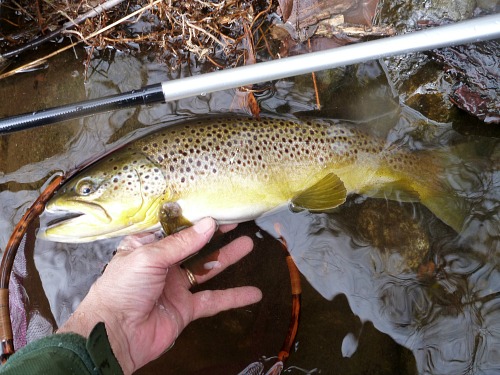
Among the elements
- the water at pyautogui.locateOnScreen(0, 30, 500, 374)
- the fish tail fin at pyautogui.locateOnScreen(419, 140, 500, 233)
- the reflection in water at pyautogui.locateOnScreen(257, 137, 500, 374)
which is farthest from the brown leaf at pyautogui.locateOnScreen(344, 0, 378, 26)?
the reflection in water at pyautogui.locateOnScreen(257, 137, 500, 374)

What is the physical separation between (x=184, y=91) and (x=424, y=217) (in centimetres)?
150

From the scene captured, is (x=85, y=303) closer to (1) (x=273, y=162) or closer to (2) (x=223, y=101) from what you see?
(1) (x=273, y=162)

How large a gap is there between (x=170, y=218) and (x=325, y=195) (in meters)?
0.77

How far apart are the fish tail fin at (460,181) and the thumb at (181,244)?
1.15m

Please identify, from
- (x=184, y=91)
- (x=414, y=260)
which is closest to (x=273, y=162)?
(x=184, y=91)

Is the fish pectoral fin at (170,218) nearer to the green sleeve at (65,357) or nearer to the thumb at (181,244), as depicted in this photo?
the thumb at (181,244)

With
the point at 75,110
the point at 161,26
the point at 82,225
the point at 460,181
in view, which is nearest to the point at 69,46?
the point at 161,26

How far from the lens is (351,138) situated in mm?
2229

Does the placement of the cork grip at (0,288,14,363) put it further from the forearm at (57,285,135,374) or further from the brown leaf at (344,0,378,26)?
the brown leaf at (344,0,378,26)

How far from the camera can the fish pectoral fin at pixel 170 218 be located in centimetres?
203

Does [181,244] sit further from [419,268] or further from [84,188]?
[419,268]

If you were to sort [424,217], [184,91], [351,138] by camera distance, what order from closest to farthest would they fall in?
[184,91], [351,138], [424,217]

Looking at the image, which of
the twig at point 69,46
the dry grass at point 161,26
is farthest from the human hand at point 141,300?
the twig at point 69,46

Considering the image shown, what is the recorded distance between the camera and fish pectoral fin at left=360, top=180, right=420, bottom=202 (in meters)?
2.26
